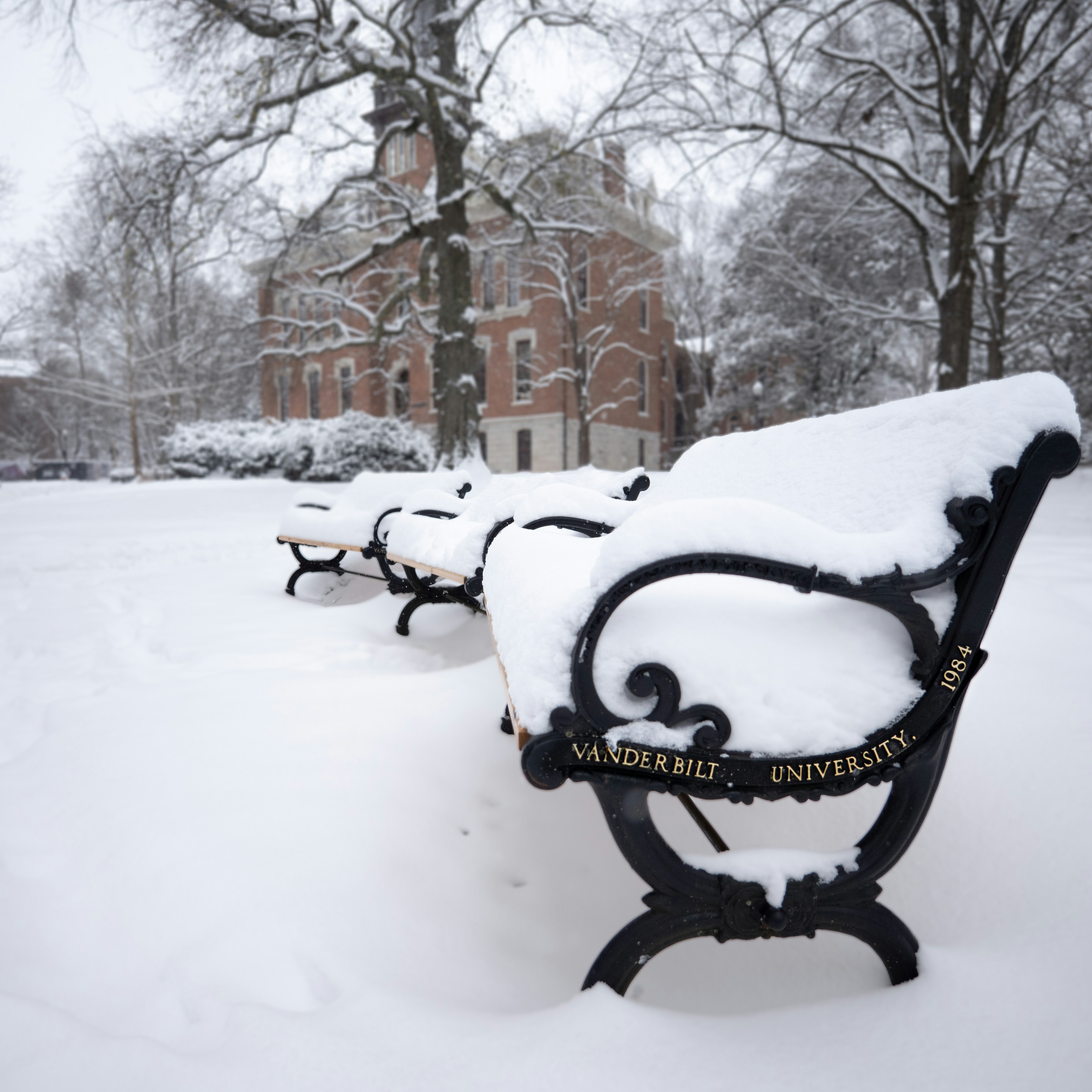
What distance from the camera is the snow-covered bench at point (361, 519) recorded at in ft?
13.6

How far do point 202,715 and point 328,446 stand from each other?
15307 mm

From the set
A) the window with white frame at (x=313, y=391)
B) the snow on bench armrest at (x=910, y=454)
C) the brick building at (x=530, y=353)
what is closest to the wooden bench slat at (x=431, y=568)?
the snow on bench armrest at (x=910, y=454)

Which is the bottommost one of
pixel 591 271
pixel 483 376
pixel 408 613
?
pixel 408 613

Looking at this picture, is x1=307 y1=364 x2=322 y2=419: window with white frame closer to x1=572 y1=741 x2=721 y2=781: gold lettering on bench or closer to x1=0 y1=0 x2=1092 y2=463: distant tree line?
x1=0 y1=0 x2=1092 y2=463: distant tree line

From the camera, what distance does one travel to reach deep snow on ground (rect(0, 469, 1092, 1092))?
117cm

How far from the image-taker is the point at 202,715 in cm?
232

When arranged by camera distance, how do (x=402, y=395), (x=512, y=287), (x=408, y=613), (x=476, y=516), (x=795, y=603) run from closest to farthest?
(x=795, y=603)
(x=476, y=516)
(x=408, y=613)
(x=512, y=287)
(x=402, y=395)

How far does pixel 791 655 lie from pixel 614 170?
11.3 metres

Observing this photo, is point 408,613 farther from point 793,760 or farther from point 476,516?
point 793,760

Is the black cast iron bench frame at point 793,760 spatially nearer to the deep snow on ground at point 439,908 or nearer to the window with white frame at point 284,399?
the deep snow on ground at point 439,908

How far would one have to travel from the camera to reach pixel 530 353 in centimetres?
2831

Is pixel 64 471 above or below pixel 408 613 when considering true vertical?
above

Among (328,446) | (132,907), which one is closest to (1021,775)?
(132,907)

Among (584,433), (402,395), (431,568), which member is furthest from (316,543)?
(402,395)
